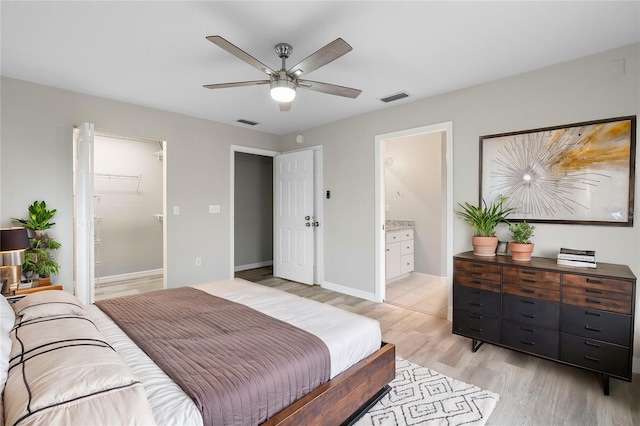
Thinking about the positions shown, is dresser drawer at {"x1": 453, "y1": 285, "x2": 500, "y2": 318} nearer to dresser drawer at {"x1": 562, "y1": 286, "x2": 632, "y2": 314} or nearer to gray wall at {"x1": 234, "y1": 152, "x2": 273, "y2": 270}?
dresser drawer at {"x1": 562, "y1": 286, "x2": 632, "y2": 314}

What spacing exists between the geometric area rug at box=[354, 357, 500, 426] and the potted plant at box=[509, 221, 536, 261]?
116 centimetres

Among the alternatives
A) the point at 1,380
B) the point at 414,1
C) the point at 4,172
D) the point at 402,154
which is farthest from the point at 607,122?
the point at 4,172

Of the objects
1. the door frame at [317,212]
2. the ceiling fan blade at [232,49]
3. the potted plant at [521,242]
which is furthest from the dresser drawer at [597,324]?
the door frame at [317,212]

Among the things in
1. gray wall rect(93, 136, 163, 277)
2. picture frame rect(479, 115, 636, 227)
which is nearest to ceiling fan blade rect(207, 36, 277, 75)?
picture frame rect(479, 115, 636, 227)

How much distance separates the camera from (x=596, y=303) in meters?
2.09

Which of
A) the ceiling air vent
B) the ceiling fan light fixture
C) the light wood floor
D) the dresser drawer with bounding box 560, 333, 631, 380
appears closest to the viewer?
the light wood floor

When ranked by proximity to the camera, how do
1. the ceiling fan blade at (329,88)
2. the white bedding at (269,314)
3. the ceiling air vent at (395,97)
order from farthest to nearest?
the ceiling air vent at (395,97) < the ceiling fan blade at (329,88) < the white bedding at (269,314)

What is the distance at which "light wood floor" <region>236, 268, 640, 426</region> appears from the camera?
6.05 feet

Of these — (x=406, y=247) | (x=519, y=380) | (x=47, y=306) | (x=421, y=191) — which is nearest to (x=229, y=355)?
(x=47, y=306)

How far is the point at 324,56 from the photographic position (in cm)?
189

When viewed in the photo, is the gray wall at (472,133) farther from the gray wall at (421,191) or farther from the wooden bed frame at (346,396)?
the wooden bed frame at (346,396)

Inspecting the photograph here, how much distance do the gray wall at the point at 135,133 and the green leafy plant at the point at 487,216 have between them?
3383 millimetres

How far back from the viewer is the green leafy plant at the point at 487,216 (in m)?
2.85

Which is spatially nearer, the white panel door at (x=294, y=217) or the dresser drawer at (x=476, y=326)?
the dresser drawer at (x=476, y=326)
